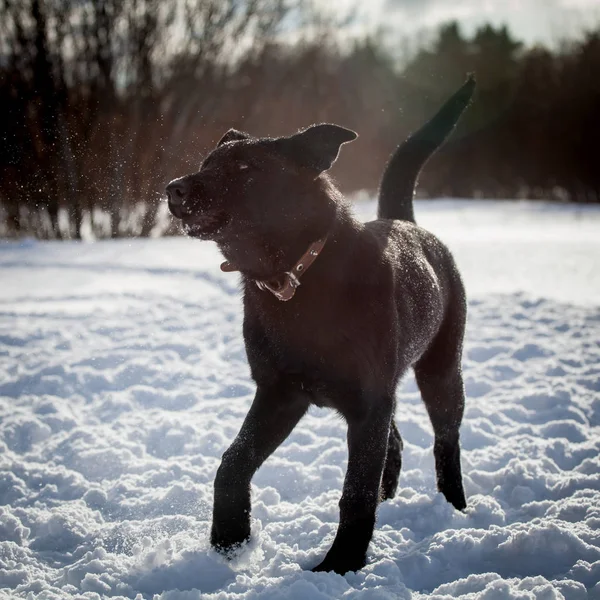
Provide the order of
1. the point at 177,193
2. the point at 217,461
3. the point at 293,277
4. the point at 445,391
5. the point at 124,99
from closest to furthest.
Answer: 1. the point at 177,193
2. the point at 293,277
3. the point at 445,391
4. the point at 217,461
5. the point at 124,99

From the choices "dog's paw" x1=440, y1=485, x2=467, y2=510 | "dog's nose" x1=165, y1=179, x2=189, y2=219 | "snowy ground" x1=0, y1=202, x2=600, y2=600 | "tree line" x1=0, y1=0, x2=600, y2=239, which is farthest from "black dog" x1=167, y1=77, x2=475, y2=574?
"tree line" x1=0, y1=0, x2=600, y2=239

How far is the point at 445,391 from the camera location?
374 cm

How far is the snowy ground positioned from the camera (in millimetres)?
2719

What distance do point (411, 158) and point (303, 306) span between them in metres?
1.79

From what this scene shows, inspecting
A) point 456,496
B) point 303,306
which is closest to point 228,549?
point 303,306

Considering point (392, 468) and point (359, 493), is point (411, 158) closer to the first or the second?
point (392, 468)

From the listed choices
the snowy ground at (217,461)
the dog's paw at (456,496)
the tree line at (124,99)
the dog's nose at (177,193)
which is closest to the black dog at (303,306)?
the dog's nose at (177,193)

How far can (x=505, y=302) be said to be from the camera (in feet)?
27.1

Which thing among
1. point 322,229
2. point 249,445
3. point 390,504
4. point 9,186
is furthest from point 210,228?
point 9,186

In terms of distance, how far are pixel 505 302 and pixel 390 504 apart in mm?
5423

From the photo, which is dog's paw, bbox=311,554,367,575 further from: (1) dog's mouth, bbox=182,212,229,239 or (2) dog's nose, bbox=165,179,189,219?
(2) dog's nose, bbox=165,179,189,219

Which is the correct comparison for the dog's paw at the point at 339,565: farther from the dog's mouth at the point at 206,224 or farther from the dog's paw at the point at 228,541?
the dog's mouth at the point at 206,224

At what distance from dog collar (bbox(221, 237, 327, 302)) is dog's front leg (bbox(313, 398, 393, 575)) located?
2.06 feet

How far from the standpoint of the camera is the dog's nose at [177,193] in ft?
8.45
